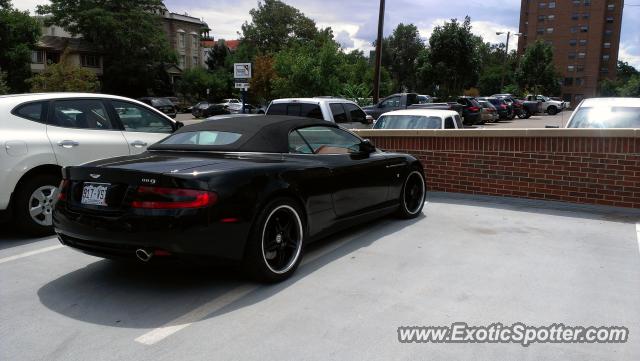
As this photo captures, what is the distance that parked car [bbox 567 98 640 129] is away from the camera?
8.67m

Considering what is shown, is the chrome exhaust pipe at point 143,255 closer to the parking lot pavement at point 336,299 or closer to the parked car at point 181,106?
the parking lot pavement at point 336,299

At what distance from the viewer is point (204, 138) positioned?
5.04 meters

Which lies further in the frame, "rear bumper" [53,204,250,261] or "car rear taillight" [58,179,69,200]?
Answer: "car rear taillight" [58,179,69,200]

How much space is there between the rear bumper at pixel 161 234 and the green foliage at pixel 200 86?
60.9 metres

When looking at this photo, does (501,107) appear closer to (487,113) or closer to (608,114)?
(487,113)

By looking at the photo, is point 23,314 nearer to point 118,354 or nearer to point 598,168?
point 118,354

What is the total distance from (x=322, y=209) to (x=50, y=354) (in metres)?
2.56

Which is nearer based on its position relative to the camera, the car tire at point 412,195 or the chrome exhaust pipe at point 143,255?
the chrome exhaust pipe at point 143,255

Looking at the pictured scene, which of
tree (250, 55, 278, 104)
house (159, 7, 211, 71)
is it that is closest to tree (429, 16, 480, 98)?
tree (250, 55, 278, 104)

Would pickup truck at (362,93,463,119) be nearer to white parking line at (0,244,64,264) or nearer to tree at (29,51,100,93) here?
tree at (29,51,100,93)

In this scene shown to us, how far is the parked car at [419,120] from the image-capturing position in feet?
36.3

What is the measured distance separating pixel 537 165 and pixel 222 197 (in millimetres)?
5487

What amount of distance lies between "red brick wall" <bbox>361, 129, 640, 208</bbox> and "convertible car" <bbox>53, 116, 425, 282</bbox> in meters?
3.28

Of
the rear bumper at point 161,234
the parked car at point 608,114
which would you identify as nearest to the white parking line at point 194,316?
the rear bumper at point 161,234
